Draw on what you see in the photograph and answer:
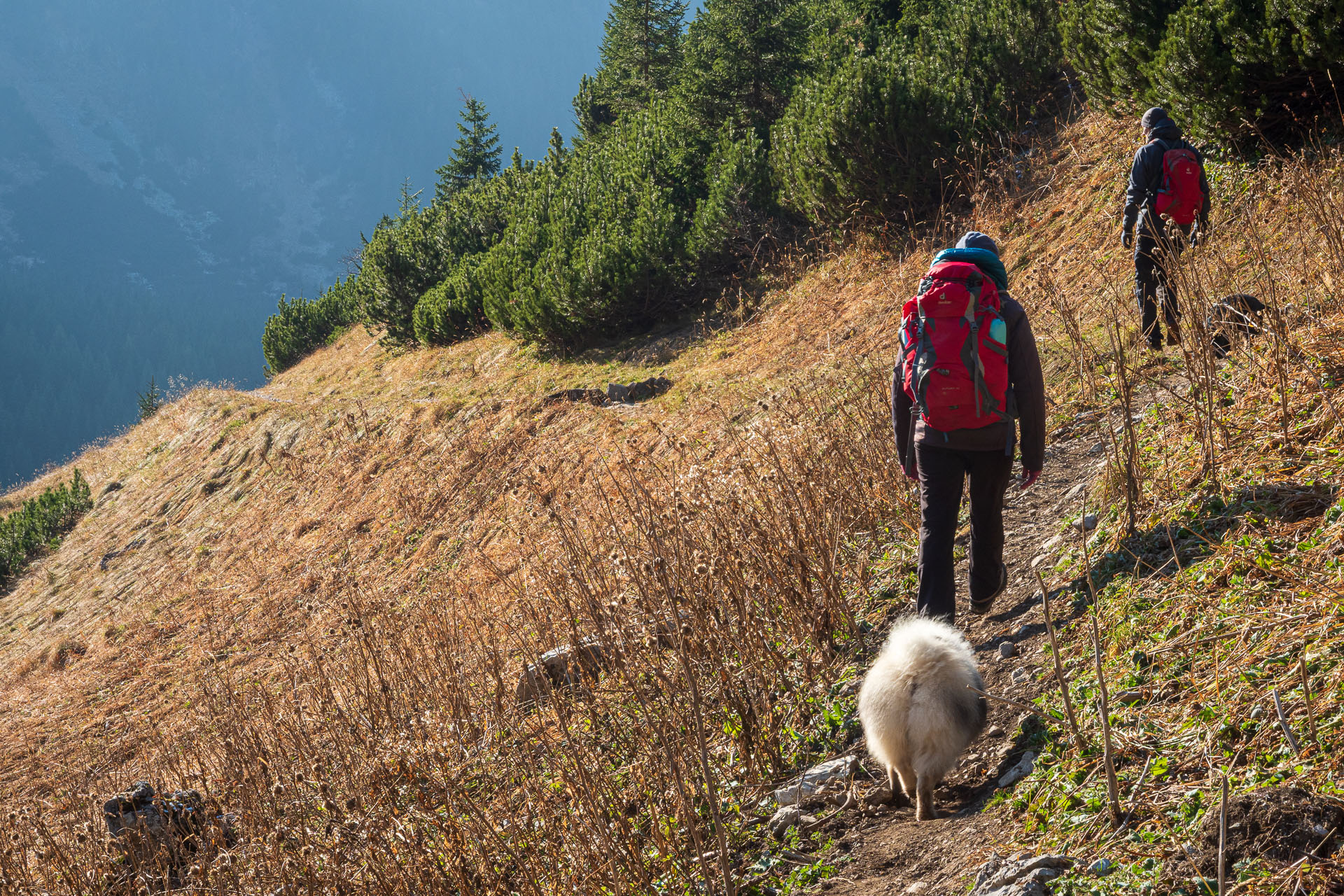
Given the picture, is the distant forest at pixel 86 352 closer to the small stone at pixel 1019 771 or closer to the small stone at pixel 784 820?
the small stone at pixel 784 820

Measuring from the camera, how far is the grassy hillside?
2.89 metres

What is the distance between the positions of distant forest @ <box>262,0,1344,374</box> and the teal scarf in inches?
229

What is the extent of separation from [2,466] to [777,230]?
96.3 metres

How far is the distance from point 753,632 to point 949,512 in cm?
122

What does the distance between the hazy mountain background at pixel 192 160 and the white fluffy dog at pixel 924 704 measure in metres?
99.5

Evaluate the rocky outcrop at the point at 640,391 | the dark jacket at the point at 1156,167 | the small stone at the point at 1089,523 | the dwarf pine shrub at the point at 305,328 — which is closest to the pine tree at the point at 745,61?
the rocky outcrop at the point at 640,391

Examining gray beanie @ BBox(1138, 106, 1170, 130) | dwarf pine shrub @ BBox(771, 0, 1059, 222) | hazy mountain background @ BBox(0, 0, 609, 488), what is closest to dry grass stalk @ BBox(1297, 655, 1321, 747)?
gray beanie @ BBox(1138, 106, 1170, 130)

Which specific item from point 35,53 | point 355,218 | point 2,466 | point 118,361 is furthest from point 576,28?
point 2,466

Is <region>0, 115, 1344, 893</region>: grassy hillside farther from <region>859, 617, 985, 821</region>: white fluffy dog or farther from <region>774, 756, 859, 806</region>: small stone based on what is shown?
<region>859, 617, 985, 821</region>: white fluffy dog

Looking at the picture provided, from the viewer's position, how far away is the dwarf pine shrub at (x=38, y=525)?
21.2m

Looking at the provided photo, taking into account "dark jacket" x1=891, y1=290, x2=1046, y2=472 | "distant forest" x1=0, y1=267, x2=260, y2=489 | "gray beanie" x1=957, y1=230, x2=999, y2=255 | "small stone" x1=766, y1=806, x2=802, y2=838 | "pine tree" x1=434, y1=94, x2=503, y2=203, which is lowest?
"small stone" x1=766, y1=806, x2=802, y2=838

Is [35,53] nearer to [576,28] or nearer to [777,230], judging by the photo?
[576,28]

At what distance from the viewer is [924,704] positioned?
2.88 meters

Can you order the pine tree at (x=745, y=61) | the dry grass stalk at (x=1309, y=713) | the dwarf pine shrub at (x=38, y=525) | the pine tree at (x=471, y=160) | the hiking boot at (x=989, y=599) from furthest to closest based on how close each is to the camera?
the pine tree at (x=471, y=160)
the dwarf pine shrub at (x=38, y=525)
the pine tree at (x=745, y=61)
the hiking boot at (x=989, y=599)
the dry grass stalk at (x=1309, y=713)
